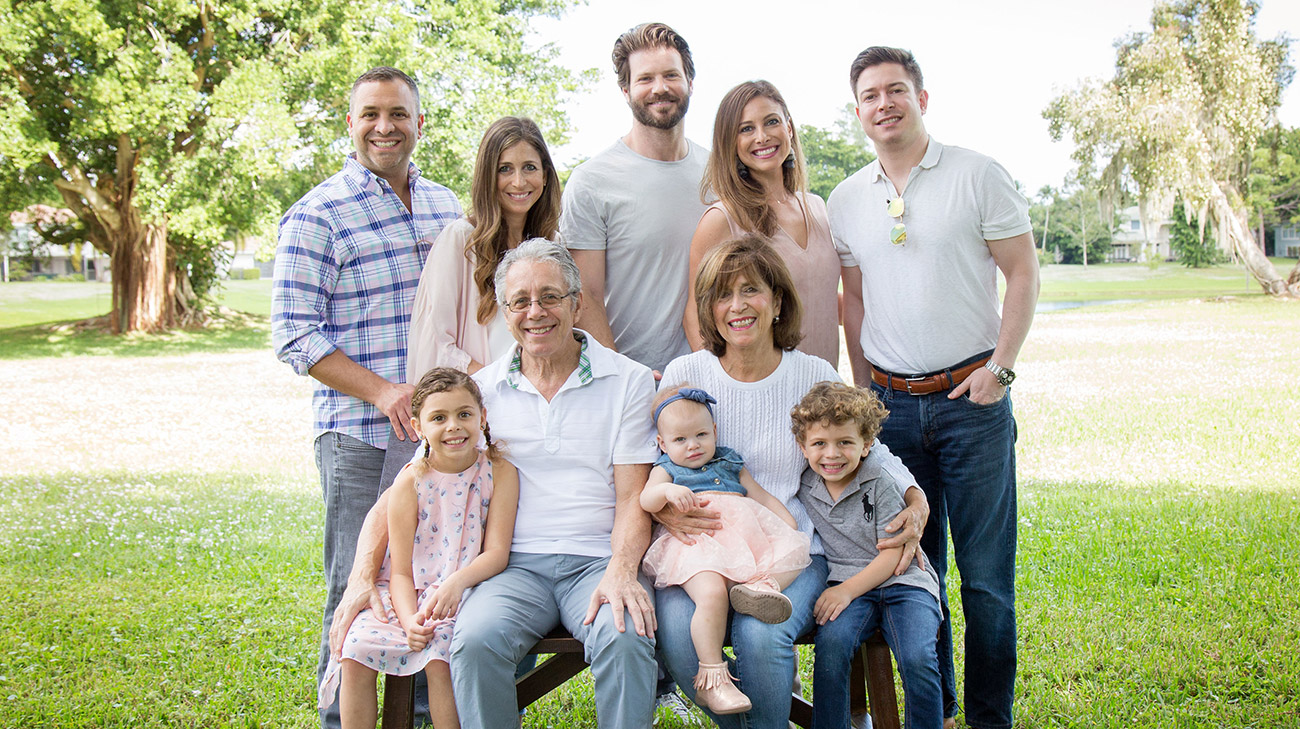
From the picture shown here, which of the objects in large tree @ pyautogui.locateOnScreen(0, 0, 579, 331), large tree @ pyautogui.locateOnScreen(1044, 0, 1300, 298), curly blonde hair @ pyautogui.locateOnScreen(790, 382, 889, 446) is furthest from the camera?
large tree @ pyautogui.locateOnScreen(1044, 0, 1300, 298)

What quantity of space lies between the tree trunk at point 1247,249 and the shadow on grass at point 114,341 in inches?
886

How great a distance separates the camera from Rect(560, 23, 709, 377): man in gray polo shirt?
11.3ft

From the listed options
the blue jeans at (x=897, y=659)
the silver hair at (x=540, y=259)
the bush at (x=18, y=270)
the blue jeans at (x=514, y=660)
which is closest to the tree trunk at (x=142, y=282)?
the bush at (x=18, y=270)

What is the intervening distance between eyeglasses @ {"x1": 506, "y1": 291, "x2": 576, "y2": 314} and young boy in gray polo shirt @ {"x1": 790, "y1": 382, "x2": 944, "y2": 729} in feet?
2.57

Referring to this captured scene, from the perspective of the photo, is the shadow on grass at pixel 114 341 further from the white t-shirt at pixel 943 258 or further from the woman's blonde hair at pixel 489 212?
the white t-shirt at pixel 943 258

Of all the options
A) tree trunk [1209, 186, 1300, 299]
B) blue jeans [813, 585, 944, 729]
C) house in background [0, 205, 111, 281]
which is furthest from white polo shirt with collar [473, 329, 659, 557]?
house in background [0, 205, 111, 281]

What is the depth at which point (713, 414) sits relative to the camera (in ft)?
9.66

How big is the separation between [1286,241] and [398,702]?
118 feet

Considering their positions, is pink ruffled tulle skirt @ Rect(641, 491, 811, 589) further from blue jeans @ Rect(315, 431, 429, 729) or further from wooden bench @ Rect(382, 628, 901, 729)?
blue jeans @ Rect(315, 431, 429, 729)

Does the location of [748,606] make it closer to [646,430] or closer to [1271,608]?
[646,430]

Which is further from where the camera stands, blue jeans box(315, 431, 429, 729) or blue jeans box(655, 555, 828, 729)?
blue jeans box(315, 431, 429, 729)

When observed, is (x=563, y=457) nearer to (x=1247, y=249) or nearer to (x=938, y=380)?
(x=938, y=380)

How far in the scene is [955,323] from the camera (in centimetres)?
306

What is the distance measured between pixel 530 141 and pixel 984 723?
2.47 metres
